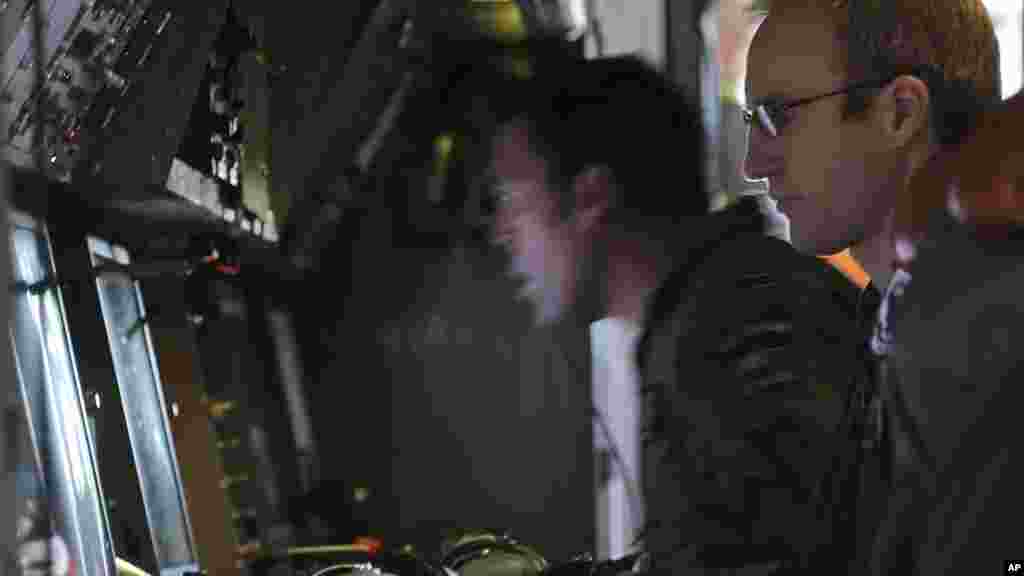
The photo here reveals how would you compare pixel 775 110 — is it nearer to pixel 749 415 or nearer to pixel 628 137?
pixel 628 137

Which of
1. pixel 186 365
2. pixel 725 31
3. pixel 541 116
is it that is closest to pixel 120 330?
pixel 186 365

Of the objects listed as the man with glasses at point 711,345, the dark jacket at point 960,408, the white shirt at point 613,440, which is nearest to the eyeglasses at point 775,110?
the man with glasses at point 711,345

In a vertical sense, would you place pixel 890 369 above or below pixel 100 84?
below

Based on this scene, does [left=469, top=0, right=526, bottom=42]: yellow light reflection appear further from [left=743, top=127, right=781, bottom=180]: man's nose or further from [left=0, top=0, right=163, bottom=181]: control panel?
[left=743, top=127, right=781, bottom=180]: man's nose

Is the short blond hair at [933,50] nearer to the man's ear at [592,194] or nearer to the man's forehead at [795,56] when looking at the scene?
the man's forehead at [795,56]

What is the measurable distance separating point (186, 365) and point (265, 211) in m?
0.36

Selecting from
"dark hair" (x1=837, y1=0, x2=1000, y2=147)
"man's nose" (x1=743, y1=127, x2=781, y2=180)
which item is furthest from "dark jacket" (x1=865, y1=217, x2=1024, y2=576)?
"man's nose" (x1=743, y1=127, x2=781, y2=180)

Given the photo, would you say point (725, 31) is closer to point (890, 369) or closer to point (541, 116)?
point (541, 116)

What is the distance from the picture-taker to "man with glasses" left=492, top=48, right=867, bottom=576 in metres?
1.83

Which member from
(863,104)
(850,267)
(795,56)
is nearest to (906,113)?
(863,104)

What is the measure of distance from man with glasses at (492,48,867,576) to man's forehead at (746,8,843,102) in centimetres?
17

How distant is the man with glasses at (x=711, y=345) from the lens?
1830 mm

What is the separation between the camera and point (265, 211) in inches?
130

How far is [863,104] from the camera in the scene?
2.09m
